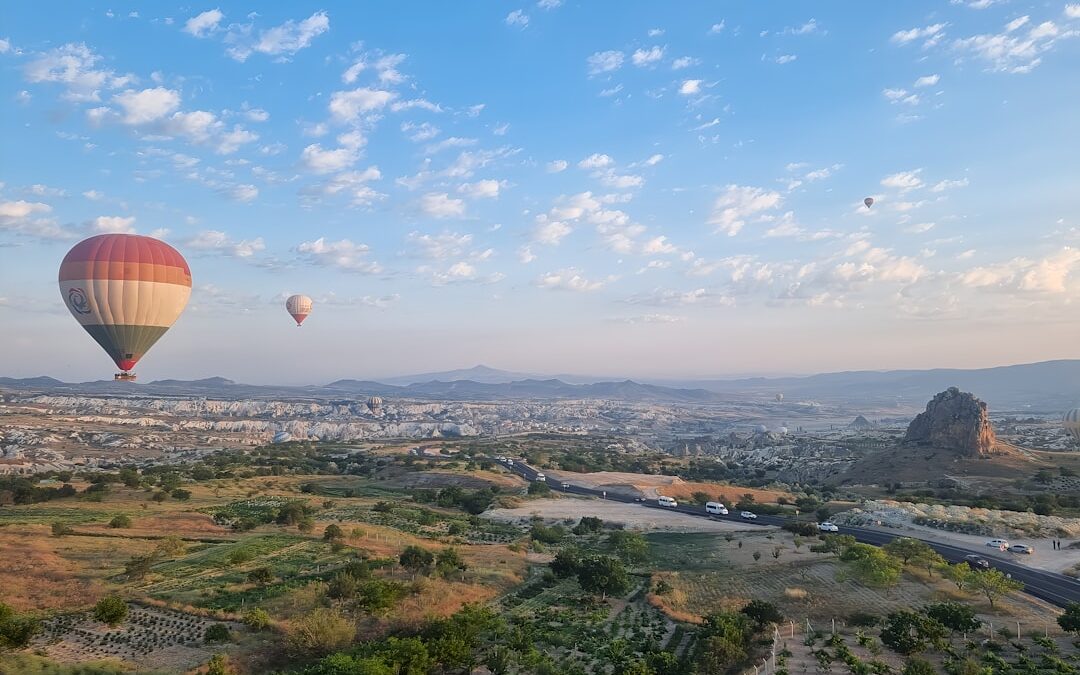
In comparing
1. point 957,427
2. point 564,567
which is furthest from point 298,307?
point 957,427

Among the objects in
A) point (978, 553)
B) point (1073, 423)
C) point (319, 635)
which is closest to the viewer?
point (319, 635)

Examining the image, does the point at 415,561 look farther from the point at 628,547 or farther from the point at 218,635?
the point at 628,547

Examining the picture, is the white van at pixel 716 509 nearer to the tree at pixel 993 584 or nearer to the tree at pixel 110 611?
the tree at pixel 993 584

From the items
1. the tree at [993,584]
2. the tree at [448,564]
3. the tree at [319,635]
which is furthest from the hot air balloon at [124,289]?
the tree at [993,584]

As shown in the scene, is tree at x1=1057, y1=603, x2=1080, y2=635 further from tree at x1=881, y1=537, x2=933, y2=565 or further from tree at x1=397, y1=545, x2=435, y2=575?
tree at x1=397, y1=545, x2=435, y2=575

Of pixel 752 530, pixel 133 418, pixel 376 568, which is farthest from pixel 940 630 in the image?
pixel 133 418

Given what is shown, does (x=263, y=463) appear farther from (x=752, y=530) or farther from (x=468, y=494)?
(x=752, y=530)

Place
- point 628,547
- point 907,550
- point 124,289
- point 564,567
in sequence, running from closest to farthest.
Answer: point 564,567 → point 907,550 → point 628,547 → point 124,289
